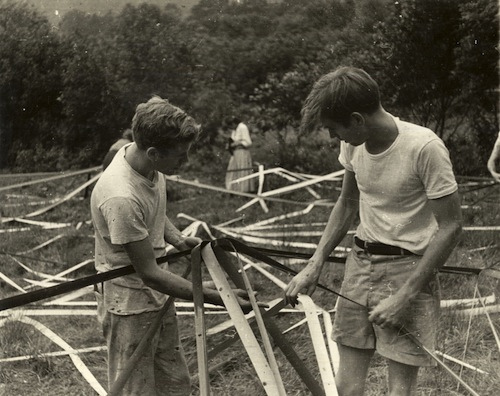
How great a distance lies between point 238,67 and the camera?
1516 centimetres

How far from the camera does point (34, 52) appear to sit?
13.2m

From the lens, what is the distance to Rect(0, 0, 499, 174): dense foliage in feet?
40.0

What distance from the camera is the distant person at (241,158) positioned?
12.5 m

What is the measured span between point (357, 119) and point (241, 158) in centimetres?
1036

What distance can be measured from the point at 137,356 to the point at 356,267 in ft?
2.99

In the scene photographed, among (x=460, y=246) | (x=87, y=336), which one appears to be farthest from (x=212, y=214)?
(x=87, y=336)

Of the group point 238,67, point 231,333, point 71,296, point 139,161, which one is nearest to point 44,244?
point 231,333

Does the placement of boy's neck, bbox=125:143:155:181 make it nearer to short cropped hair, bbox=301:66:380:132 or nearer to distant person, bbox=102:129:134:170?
short cropped hair, bbox=301:66:380:132

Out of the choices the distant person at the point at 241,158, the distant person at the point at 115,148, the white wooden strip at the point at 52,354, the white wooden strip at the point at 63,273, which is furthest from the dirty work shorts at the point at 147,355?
the distant person at the point at 241,158

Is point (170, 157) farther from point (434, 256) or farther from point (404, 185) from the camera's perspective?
point (434, 256)

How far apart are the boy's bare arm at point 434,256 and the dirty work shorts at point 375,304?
7cm

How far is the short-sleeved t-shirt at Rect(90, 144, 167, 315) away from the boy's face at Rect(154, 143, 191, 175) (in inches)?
3.4

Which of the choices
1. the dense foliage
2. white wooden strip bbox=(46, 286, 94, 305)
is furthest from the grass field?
the dense foliage

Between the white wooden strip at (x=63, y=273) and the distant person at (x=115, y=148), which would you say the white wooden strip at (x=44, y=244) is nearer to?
the distant person at (x=115, y=148)
